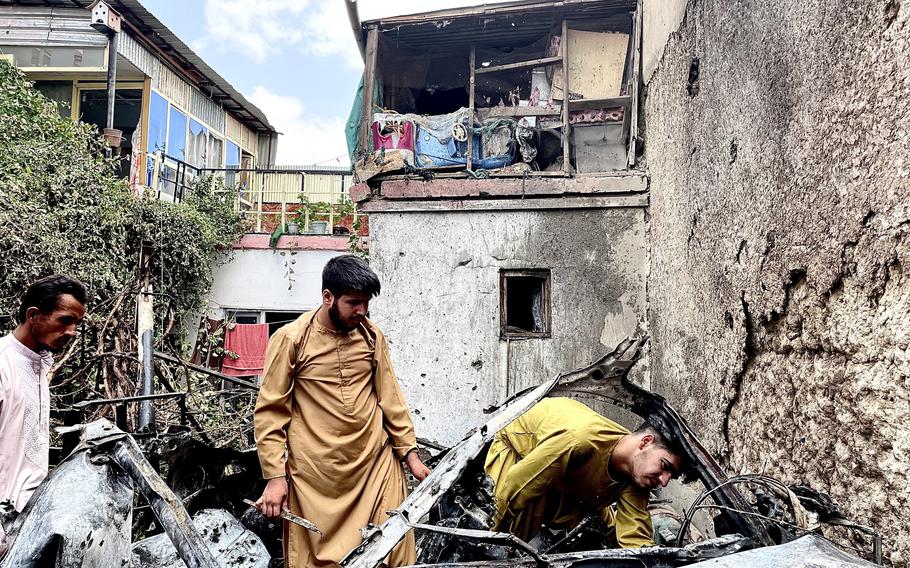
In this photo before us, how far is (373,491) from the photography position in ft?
9.86

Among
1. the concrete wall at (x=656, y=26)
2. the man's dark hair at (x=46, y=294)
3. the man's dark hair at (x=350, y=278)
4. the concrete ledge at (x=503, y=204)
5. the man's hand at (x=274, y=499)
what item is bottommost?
the man's hand at (x=274, y=499)

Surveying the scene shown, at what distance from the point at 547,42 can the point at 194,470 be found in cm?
657

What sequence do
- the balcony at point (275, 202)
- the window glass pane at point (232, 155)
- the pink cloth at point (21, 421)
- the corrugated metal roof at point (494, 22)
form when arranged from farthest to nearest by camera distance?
the window glass pane at point (232, 155), the balcony at point (275, 202), the corrugated metal roof at point (494, 22), the pink cloth at point (21, 421)

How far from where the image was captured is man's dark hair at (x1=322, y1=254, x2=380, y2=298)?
112 inches

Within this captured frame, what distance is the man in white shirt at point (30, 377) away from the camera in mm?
2371

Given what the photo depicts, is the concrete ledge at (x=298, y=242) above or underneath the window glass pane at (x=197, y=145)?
underneath

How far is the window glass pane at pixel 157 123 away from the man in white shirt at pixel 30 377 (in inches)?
476

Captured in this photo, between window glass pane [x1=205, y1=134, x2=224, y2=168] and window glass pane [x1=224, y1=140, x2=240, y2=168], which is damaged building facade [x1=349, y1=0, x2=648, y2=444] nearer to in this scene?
window glass pane [x1=205, y1=134, x2=224, y2=168]

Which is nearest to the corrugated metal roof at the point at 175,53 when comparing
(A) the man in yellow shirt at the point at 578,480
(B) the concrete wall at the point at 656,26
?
(B) the concrete wall at the point at 656,26

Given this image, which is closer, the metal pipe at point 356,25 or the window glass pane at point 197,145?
the metal pipe at point 356,25

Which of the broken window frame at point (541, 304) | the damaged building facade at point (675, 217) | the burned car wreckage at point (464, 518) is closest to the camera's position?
the burned car wreckage at point (464, 518)

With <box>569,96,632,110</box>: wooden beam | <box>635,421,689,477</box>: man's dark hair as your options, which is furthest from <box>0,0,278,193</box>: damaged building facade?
<box>635,421,689,477</box>: man's dark hair

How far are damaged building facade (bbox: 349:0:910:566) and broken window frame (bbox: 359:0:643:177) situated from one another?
0.10 feet

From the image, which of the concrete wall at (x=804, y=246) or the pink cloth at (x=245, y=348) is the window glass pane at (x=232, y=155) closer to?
the pink cloth at (x=245, y=348)
